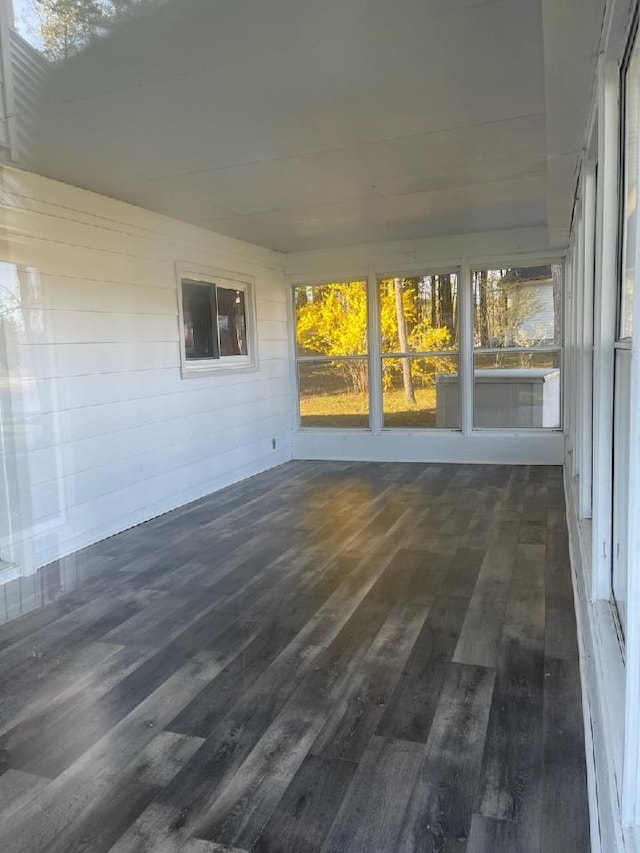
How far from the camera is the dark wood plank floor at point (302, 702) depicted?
1.72 meters

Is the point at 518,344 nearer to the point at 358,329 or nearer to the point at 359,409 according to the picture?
the point at 358,329

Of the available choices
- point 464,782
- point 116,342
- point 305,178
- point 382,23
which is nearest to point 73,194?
point 116,342

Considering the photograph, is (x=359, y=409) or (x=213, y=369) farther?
(x=359, y=409)

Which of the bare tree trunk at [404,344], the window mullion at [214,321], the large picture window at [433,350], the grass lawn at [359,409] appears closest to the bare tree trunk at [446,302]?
the large picture window at [433,350]

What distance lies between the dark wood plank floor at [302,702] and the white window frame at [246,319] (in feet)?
6.43

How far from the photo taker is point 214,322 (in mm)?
6039

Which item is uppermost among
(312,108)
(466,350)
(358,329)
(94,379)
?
(312,108)

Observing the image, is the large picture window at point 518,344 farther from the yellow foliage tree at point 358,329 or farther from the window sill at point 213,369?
the window sill at point 213,369

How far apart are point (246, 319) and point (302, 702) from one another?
492 cm

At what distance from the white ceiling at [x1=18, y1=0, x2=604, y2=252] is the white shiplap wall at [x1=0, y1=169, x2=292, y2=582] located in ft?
1.12

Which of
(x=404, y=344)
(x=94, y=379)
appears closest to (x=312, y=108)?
(x=94, y=379)

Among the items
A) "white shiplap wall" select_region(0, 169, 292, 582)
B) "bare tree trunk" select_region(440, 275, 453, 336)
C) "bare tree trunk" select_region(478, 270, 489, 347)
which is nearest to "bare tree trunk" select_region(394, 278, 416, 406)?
"bare tree trunk" select_region(440, 275, 453, 336)

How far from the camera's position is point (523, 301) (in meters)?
6.69

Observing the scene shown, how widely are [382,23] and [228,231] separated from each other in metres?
3.81
